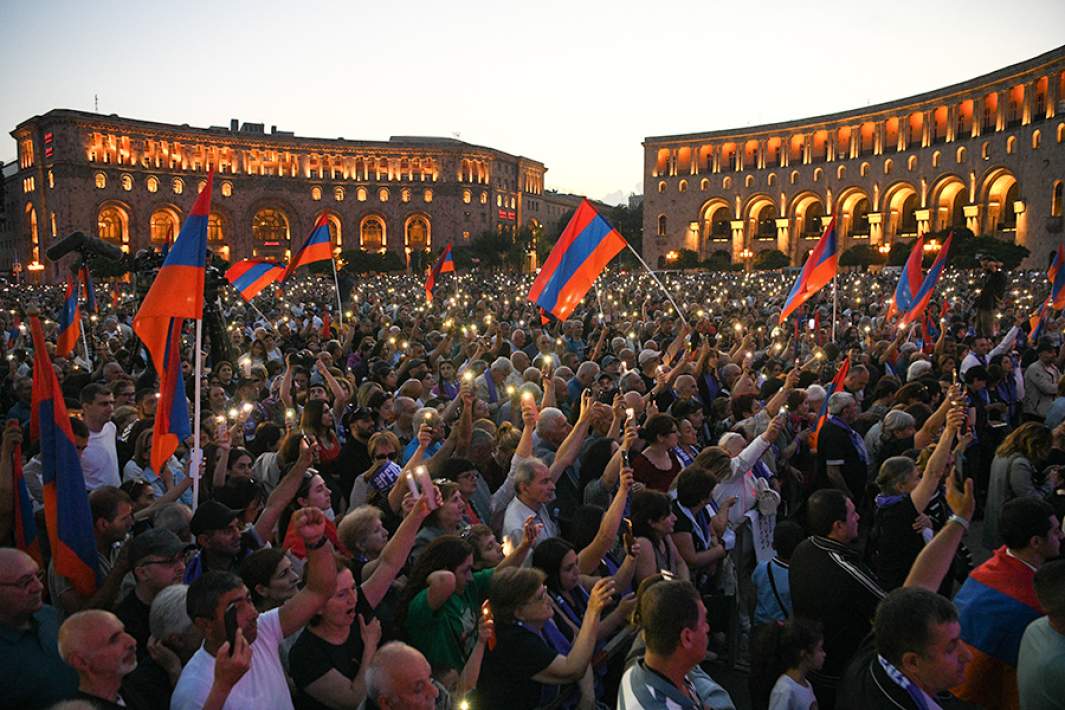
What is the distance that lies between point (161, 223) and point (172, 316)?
80.5 meters

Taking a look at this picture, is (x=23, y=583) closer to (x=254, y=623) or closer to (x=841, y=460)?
(x=254, y=623)

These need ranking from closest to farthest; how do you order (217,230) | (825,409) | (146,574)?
(146,574), (825,409), (217,230)

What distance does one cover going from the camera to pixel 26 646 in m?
3.28

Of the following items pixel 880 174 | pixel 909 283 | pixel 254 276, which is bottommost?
pixel 909 283


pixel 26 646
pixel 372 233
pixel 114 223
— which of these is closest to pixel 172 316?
pixel 26 646

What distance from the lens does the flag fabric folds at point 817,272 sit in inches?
508

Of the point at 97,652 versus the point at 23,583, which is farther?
the point at 23,583

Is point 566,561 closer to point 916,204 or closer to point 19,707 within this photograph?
point 19,707

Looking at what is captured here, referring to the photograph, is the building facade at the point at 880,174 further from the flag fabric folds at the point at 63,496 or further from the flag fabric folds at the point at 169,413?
the flag fabric folds at the point at 63,496

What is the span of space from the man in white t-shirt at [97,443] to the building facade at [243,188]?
68.3 metres

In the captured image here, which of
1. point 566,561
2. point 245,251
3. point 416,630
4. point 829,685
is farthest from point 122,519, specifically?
point 245,251

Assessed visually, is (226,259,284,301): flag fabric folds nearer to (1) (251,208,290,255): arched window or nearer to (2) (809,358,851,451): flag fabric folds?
(2) (809,358,851,451): flag fabric folds

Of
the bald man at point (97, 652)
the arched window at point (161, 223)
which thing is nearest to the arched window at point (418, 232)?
the arched window at point (161, 223)

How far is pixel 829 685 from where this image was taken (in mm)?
4230
